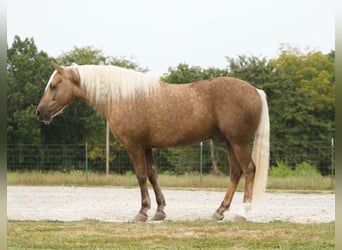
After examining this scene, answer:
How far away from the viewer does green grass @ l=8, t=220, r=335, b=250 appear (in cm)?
614

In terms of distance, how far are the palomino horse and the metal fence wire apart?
13.4 metres

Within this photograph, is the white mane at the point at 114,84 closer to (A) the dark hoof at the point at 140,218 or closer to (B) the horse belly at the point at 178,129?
(B) the horse belly at the point at 178,129

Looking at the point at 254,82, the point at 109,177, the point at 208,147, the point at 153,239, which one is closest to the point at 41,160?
the point at 109,177

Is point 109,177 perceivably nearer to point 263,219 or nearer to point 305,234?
point 263,219

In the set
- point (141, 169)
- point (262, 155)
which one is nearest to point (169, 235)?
point (141, 169)

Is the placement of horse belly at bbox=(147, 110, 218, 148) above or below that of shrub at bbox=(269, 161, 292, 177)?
above

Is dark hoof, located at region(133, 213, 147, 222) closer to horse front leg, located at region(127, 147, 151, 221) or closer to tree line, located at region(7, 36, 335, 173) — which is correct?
horse front leg, located at region(127, 147, 151, 221)

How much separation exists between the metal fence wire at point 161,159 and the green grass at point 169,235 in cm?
1476

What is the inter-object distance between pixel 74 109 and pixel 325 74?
14351 mm

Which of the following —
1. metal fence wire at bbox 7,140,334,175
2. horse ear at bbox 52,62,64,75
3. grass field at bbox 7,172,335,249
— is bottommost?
grass field at bbox 7,172,335,249

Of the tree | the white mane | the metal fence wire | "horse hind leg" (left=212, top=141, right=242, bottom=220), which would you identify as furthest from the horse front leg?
the tree

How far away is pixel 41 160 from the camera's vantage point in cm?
2339

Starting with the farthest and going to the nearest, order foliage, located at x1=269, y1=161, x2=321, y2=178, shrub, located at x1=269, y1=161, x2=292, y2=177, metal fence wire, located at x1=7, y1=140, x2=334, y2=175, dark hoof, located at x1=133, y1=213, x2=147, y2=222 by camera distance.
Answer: metal fence wire, located at x1=7, y1=140, x2=334, y2=175, shrub, located at x1=269, y1=161, x2=292, y2=177, foliage, located at x1=269, y1=161, x2=321, y2=178, dark hoof, located at x1=133, y1=213, x2=147, y2=222

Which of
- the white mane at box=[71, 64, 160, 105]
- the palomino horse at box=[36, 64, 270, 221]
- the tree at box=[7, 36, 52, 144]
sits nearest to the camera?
the palomino horse at box=[36, 64, 270, 221]
